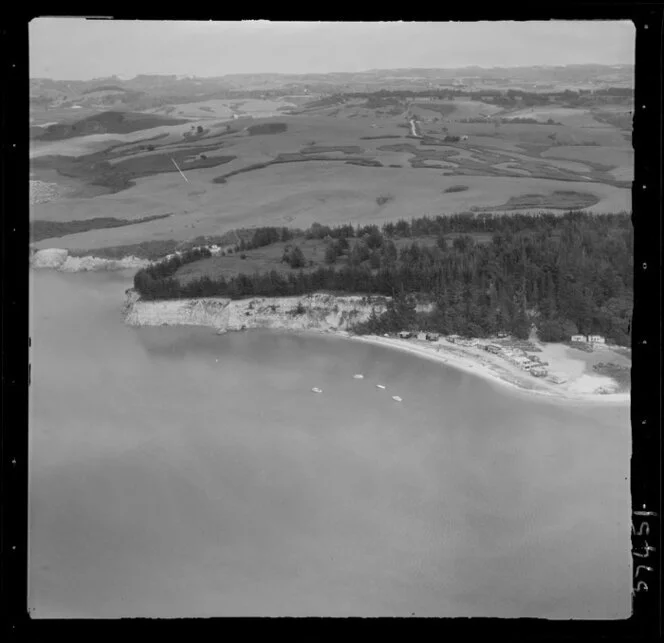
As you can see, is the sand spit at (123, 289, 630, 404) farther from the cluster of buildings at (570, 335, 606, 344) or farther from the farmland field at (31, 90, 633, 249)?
the farmland field at (31, 90, 633, 249)

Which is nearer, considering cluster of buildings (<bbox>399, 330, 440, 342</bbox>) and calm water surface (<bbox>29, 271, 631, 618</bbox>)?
calm water surface (<bbox>29, 271, 631, 618</bbox>)

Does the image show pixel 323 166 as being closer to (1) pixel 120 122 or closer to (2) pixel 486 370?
(1) pixel 120 122

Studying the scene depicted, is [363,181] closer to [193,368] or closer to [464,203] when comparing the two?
[464,203]

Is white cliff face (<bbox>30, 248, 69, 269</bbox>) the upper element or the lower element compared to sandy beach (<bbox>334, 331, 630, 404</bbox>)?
upper

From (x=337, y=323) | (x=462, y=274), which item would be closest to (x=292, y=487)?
(x=337, y=323)

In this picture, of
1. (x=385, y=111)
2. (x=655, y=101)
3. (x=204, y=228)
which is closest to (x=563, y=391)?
(x=655, y=101)

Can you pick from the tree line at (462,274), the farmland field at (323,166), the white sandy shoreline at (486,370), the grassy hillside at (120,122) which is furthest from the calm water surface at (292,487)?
the grassy hillside at (120,122)

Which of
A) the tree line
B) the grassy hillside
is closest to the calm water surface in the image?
the tree line
